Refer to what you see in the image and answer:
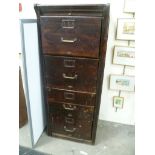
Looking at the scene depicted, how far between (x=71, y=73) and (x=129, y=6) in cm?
81

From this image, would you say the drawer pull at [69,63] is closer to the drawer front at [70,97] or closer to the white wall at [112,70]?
the drawer front at [70,97]

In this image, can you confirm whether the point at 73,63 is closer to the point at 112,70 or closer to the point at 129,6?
the point at 112,70

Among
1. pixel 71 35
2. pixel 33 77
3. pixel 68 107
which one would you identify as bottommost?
pixel 68 107

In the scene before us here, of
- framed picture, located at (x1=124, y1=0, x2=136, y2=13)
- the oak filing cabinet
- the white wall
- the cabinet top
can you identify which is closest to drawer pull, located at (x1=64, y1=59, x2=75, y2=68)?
the oak filing cabinet

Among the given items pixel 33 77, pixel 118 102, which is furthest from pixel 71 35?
pixel 118 102

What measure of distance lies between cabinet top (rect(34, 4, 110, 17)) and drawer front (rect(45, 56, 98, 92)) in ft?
1.12

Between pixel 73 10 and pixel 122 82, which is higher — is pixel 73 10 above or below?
above

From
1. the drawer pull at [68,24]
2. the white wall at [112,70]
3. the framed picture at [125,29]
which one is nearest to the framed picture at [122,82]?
the white wall at [112,70]

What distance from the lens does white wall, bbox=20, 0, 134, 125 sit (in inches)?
61.5

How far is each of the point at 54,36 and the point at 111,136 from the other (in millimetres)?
1172

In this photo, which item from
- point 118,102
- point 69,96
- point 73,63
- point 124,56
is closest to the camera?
point 73,63

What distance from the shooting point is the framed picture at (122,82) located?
67.7 inches

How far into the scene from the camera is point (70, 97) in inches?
58.2

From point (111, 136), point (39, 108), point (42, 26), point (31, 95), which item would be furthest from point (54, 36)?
point (111, 136)
